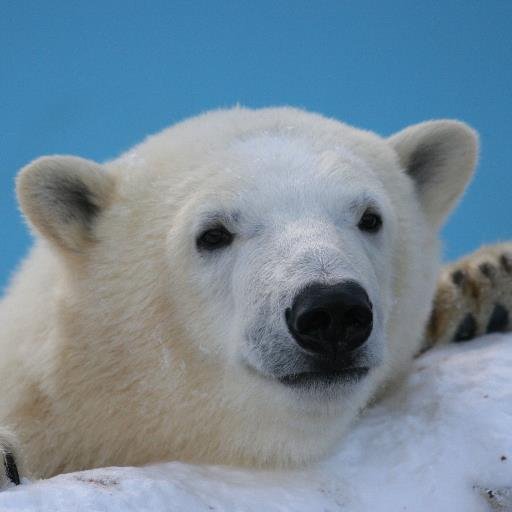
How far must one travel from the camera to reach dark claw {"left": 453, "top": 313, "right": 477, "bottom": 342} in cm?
438

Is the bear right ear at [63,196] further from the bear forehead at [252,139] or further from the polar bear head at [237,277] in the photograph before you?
the bear forehead at [252,139]

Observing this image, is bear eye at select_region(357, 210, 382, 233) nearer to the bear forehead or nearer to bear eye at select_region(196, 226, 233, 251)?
the bear forehead

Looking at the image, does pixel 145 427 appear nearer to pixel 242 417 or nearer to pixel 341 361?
pixel 242 417

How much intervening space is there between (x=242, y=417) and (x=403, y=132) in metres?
1.86

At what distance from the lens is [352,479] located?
3.09 metres

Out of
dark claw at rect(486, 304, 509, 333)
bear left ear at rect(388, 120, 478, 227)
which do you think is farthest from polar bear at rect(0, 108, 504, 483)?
dark claw at rect(486, 304, 509, 333)

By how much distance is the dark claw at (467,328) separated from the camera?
14.4 feet

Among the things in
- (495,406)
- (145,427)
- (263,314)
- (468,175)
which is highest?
(468,175)

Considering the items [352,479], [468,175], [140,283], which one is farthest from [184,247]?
[468,175]

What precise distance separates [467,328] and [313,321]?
73.8 inches

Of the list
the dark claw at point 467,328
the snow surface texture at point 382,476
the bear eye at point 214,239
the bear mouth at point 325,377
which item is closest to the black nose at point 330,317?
the bear mouth at point 325,377

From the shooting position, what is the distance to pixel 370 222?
3.68 meters

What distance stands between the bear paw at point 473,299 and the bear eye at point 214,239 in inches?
59.8

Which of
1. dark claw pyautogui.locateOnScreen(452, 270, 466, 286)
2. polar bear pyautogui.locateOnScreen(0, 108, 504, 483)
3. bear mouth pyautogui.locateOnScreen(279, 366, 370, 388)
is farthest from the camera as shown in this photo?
dark claw pyautogui.locateOnScreen(452, 270, 466, 286)
